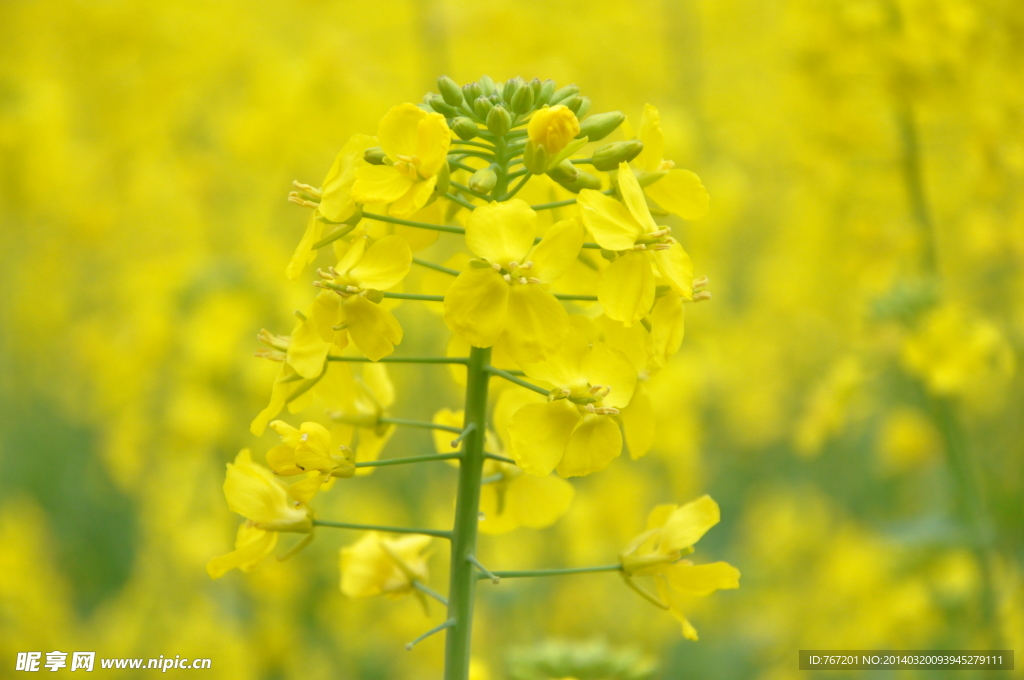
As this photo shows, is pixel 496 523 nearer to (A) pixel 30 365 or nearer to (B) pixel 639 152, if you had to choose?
(B) pixel 639 152

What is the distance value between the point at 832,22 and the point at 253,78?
3823 mm

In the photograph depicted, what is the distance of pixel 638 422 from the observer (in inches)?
60.4

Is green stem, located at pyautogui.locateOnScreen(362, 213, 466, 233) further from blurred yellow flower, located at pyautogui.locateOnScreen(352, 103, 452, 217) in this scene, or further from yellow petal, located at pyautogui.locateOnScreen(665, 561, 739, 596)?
yellow petal, located at pyautogui.locateOnScreen(665, 561, 739, 596)

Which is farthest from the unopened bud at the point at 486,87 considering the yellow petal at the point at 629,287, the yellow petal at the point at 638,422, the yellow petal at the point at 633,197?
the yellow petal at the point at 638,422

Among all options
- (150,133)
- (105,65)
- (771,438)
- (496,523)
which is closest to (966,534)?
(496,523)

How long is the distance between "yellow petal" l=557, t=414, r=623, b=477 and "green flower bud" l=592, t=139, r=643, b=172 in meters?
0.45

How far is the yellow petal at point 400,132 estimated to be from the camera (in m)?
1.40

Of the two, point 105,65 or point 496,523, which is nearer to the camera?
point 496,523

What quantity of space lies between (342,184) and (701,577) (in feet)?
2.98

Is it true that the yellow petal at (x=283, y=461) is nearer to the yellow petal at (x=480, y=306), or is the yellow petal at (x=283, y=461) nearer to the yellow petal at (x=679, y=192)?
the yellow petal at (x=480, y=306)

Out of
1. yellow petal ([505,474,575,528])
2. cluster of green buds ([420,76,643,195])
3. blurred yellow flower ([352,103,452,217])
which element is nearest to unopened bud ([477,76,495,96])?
cluster of green buds ([420,76,643,195])

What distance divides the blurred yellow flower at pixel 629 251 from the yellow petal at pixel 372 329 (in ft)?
1.11

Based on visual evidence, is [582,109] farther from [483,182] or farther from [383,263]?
[383,263]

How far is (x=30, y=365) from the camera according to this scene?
6.05m
